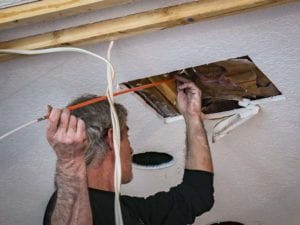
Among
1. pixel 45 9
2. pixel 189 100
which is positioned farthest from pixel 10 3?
pixel 189 100

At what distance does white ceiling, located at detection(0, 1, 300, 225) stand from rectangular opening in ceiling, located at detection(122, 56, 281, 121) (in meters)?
0.03

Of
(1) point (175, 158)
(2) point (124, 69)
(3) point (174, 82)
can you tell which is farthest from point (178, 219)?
(2) point (124, 69)

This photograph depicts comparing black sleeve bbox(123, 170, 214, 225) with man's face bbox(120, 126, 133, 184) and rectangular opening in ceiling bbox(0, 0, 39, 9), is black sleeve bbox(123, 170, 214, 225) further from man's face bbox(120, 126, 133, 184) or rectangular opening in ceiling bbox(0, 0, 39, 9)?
rectangular opening in ceiling bbox(0, 0, 39, 9)

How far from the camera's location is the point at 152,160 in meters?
1.82

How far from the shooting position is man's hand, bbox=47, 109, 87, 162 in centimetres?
108

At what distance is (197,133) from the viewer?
1.57m

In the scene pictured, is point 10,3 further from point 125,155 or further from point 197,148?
point 197,148

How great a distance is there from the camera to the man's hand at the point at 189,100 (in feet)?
4.91

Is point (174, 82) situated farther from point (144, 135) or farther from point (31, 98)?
point (31, 98)

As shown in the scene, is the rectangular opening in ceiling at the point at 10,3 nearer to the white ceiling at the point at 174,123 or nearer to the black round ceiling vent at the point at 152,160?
the white ceiling at the point at 174,123

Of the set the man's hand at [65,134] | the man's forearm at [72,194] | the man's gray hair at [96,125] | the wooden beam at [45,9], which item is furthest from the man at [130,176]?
the wooden beam at [45,9]

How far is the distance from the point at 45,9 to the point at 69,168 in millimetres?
395

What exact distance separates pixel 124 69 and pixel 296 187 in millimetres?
1126

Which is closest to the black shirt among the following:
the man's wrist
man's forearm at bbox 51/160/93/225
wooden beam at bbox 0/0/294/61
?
the man's wrist
